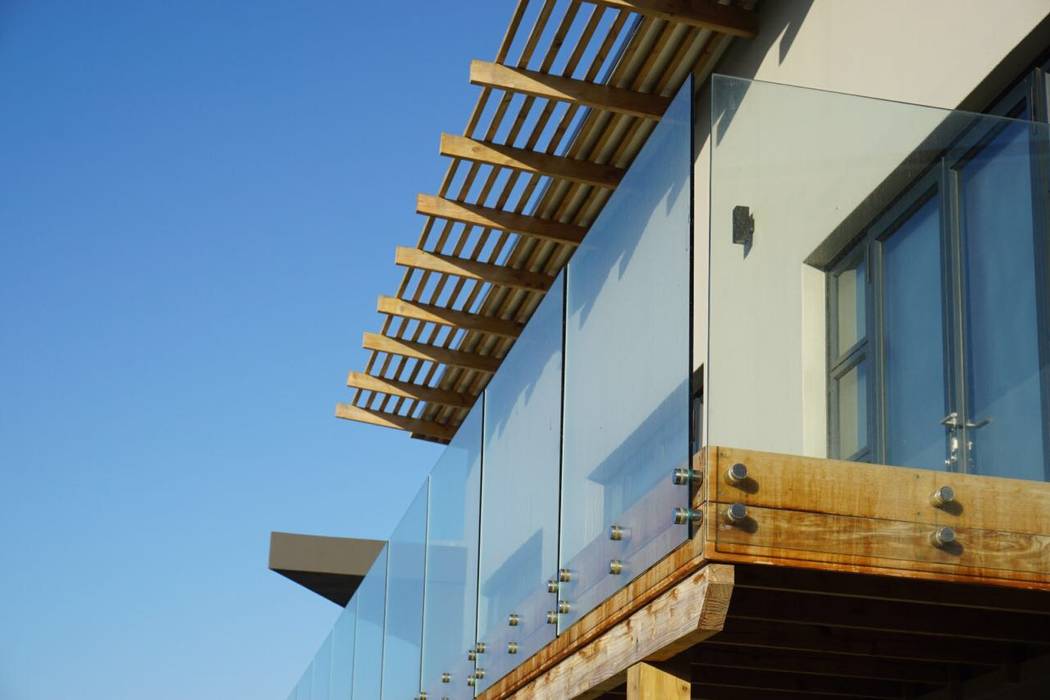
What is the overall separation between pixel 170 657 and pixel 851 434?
40.7m

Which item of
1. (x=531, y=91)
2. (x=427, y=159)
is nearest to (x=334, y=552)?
(x=427, y=159)

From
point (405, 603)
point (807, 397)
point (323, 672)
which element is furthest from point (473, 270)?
point (807, 397)

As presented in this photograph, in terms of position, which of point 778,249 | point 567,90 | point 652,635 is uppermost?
point 567,90

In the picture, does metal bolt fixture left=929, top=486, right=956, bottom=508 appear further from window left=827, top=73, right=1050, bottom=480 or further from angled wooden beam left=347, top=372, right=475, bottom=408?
angled wooden beam left=347, top=372, right=475, bottom=408

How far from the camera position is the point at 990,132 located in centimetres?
457

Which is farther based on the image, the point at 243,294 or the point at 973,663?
the point at 243,294

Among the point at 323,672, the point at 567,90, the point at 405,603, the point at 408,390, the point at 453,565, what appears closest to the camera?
the point at 453,565

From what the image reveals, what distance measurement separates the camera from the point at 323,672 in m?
11.7

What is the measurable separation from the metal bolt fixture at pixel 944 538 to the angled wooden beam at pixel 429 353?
30.0 ft

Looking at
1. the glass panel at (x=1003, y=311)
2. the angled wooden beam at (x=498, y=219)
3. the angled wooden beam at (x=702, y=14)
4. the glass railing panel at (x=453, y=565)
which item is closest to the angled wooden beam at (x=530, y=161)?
the angled wooden beam at (x=498, y=219)

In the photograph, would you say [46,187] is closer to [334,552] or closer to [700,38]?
[334,552]

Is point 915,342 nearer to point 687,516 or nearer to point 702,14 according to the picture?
point 687,516

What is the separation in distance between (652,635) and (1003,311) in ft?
4.71

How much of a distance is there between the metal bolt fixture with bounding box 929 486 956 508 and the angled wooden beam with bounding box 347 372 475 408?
1004 cm
